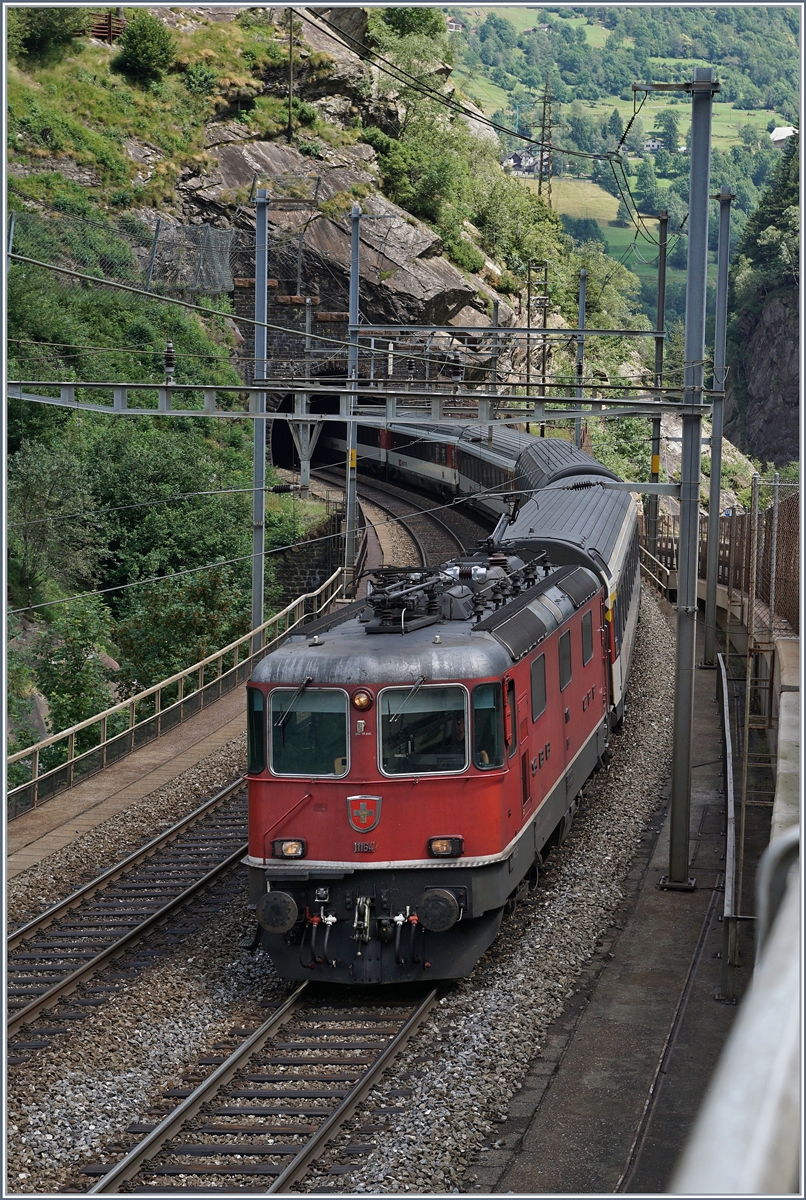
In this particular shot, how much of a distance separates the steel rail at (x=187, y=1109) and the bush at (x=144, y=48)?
163 ft

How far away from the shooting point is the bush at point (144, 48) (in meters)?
51.4

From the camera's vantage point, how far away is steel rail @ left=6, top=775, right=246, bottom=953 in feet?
39.1

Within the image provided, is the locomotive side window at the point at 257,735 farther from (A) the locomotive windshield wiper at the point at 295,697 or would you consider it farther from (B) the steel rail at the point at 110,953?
(B) the steel rail at the point at 110,953

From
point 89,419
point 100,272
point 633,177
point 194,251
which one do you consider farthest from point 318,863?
point 633,177

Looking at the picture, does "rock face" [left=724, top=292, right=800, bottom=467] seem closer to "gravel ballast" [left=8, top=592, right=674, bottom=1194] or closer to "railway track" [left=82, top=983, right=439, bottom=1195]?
"gravel ballast" [left=8, top=592, right=674, bottom=1194]

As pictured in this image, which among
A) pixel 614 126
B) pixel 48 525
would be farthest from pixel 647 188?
pixel 48 525

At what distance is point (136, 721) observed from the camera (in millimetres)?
20766

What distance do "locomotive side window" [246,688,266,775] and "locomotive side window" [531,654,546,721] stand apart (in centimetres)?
257

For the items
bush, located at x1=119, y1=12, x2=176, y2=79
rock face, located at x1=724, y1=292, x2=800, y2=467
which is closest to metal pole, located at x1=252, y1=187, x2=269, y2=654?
bush, located at x1=119, y1=12, x2=176, y2=79

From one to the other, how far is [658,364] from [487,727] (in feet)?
62.6

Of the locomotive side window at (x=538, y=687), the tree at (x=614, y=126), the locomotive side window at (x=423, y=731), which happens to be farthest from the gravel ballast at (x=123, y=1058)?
the tree at (x=614, y=126)

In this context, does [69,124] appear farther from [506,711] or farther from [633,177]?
[633,177]

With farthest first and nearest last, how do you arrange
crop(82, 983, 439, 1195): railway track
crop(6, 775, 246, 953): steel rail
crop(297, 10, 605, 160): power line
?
crop(297, 10, 605, 160): power line < crop(6, 775, 246, 953): steel rail < crop(82, 983, 439, 1195): railway track

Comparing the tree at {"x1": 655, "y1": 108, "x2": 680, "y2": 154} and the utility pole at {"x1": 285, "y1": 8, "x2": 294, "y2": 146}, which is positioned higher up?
the tree at {"x1": 655, "y1": 108, "x2": 680, "y2": 154}
